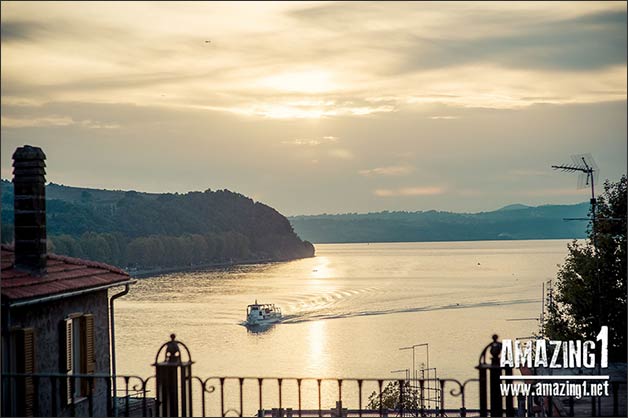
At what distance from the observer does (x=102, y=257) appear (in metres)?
128

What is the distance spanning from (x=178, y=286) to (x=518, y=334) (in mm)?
60232

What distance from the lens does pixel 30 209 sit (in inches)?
452

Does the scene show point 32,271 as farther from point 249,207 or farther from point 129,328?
point 249,207

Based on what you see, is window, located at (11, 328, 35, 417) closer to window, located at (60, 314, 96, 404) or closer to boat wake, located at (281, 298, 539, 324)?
window, located at (60, 314, 96, 404)

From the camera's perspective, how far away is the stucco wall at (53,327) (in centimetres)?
1061

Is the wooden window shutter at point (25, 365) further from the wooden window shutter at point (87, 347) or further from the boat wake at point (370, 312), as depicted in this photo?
the boat wake at point (370, 312)

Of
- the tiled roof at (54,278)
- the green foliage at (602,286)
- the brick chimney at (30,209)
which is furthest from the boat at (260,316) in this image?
the brick chimney at (30,209)

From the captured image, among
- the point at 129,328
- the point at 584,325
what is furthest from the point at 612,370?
the point at 129,328

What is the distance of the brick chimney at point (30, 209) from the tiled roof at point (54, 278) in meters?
0.19

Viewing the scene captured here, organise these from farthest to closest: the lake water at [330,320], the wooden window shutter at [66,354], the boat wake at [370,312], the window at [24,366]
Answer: the boat wake at [370,312], the lake water at [330,320], the wooden window shutter at [66,354], the window at [24,366]

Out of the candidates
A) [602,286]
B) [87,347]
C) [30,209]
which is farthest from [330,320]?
[30,209]

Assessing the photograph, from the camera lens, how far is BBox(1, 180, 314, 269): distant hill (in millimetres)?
138125

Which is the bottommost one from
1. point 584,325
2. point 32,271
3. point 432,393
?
point 432,393

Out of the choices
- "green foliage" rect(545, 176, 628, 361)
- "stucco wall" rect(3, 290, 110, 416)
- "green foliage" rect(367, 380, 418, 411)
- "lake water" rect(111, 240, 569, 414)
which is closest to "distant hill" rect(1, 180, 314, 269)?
"lake water" rect(111, 240, 569, 414)
